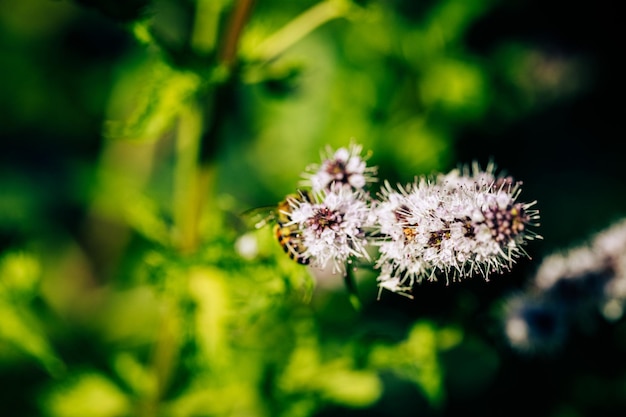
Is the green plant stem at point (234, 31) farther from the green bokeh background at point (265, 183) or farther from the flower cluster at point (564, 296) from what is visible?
the flower cluster at point (564, 296)

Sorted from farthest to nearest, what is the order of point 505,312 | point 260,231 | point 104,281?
point 104,281 → point 505,312 → point 260,231

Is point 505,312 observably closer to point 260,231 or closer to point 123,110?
point 260,231

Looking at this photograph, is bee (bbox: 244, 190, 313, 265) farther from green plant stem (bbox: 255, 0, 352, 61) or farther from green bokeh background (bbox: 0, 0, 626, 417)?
green plant stem (bbox: 255, 0, 352, 61)

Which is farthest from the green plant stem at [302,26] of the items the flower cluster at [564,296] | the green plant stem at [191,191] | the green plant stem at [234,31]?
the flower cluster at [564,296]

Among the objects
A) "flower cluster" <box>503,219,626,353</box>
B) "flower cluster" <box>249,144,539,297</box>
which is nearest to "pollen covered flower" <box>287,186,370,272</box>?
"flower cluster" <box>249,144,539,297</box>

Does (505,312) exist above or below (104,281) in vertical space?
below

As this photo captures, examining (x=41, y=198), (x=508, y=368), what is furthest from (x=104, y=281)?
(x=508, y=368)

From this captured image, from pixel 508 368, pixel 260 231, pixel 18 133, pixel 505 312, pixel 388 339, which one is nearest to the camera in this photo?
pixel 260 231
